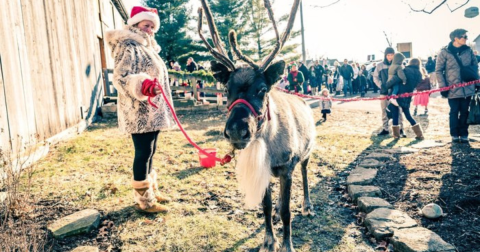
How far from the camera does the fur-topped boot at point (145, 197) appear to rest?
3.79m

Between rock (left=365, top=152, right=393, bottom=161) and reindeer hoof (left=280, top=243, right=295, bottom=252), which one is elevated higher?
rock (left=365, top=152, right=393, bottom=161)

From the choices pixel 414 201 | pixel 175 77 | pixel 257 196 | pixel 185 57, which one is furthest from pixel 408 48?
pixel 257 196

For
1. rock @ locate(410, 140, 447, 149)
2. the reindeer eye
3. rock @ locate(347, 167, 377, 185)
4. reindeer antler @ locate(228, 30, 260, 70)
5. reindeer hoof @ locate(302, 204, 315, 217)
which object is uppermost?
reindeer antler @ locate(228, 30, 260, 70)

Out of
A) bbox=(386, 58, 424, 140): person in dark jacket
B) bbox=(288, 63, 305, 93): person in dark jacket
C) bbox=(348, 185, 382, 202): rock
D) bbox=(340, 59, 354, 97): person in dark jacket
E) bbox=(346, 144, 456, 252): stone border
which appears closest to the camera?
bbox=(346, 144, 456, 252): stone border

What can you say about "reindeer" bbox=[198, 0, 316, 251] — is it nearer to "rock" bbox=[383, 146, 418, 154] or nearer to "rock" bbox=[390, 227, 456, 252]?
"rock" bbox=[390, 227, 456, 252]

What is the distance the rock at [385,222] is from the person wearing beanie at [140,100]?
254 centimetres

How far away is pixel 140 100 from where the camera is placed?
3.46 metres

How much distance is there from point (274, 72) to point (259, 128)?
58 cm

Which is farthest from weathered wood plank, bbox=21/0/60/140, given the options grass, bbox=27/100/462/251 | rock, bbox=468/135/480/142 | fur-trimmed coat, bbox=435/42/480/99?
rock, bbox=468/135/480/142

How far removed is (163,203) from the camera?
432 cm

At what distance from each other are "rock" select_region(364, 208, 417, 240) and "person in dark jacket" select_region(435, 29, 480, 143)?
4.25 m

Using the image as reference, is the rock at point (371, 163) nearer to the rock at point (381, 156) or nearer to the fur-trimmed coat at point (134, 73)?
the rock at point (381, 156)

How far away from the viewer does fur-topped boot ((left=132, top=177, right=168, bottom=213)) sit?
149 inches

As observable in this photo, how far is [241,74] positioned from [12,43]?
15.5ft
